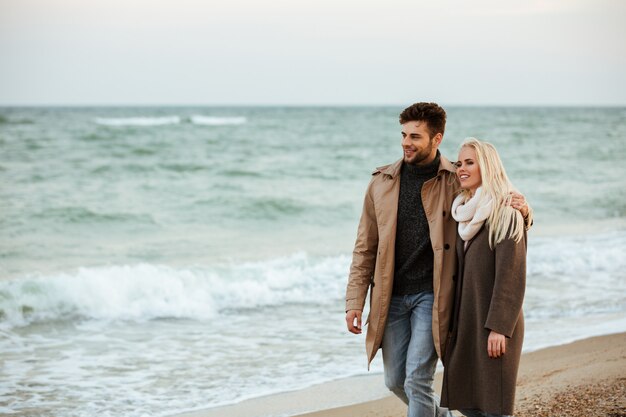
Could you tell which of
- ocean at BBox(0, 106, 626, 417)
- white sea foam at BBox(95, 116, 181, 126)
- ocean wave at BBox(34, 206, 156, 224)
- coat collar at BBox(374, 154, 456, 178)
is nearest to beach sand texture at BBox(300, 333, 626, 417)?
ocean at BBox(0, 106, 626, 417)

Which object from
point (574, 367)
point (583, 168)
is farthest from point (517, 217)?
point (583, 168)

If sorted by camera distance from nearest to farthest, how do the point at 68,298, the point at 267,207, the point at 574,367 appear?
the point at 574,367 → the point at 68,298 → the point at 267,207

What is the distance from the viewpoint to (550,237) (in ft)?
46.9

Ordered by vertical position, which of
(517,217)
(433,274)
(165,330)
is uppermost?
(517,217)

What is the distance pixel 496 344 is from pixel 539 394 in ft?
6.70

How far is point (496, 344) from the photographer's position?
363cm

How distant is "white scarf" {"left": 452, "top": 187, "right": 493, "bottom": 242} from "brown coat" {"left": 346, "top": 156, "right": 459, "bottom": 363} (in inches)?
4.1

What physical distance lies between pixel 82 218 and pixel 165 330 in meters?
7.84

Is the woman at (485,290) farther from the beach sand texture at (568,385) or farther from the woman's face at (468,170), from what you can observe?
the beach sand texture at (568,385)

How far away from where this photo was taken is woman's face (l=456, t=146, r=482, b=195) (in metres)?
3.72

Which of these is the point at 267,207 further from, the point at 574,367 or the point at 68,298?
the point at 574,367

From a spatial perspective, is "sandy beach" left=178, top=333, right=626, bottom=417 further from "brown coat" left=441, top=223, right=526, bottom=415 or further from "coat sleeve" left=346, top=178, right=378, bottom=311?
"coat sleeve" left=346, top=178, right=378, bottom=311

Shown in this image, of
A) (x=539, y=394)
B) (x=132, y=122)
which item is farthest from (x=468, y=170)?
(x=132, y=122)

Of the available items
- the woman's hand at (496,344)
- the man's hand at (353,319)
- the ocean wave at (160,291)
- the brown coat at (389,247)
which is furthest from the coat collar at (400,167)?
the ocean wave at (160,291)
